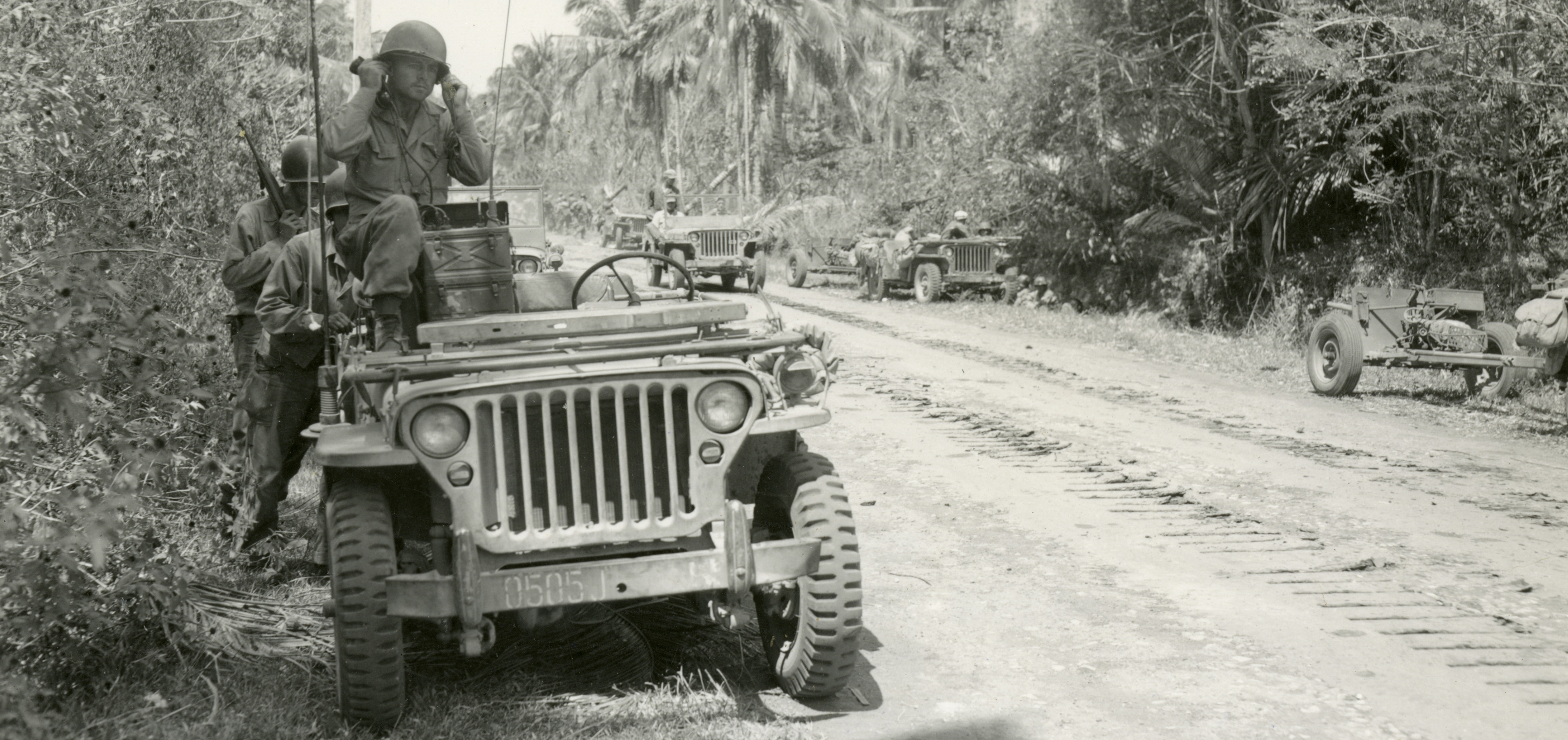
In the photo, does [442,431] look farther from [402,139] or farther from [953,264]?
[953,264]

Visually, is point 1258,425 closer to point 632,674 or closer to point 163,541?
point 632,674

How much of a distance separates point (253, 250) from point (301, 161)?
485 millimetres

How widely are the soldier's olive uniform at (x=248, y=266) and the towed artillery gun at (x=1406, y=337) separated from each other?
9817mm

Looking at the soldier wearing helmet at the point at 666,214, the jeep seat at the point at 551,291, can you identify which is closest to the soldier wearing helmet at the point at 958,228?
the soldier wearing helmet at the point at 666,214

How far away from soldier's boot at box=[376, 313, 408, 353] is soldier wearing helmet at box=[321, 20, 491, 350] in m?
0.01

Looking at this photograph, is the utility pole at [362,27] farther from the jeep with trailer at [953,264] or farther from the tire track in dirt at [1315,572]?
the jeep with trailer at [953,264]

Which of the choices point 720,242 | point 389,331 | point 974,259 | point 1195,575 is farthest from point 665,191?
point 389,331

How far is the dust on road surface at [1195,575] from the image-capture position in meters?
5.00

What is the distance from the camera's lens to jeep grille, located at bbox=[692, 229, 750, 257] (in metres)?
27.0

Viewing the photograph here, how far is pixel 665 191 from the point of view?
28.2 m

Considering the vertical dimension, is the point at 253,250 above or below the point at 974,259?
above

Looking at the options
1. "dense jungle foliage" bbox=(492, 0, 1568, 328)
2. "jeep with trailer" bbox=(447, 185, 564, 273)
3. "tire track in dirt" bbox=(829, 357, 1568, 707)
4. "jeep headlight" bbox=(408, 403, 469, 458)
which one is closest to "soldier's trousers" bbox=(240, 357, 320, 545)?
"dense jungle foliage" bbox=(492, 0, 1568, 328)

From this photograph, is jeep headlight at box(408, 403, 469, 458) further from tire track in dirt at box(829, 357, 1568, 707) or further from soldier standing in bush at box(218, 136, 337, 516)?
tire track in dirt at box(829, 357, 1568, 707)

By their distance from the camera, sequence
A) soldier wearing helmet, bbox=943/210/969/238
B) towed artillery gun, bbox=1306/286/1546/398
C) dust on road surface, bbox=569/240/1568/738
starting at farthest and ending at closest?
soldier wearing helmet, bbox=943/210/969/238, towed artillery gun, bbox=1306/286/1546/398, dust on road surface, bbox=569/240/1568/738
